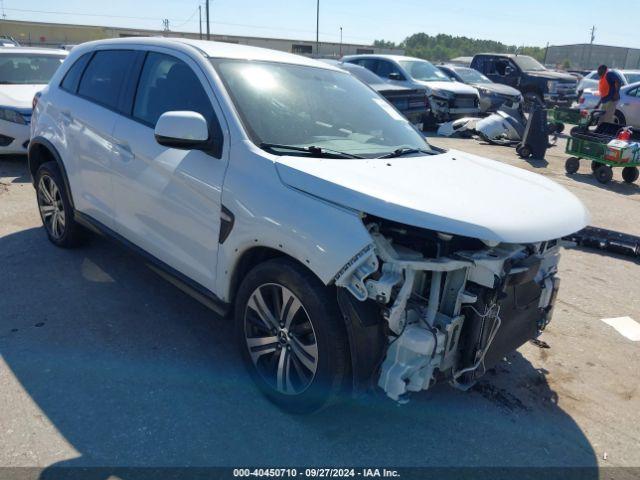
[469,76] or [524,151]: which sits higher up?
[469,76]

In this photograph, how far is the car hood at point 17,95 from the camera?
8137mm

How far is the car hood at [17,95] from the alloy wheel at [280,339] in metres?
6.94

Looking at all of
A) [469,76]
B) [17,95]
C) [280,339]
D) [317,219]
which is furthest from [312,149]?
[469,76]

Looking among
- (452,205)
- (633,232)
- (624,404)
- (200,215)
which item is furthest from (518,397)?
(633,232)

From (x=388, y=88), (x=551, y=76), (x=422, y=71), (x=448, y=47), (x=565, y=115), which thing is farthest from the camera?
(x=448, y=47)

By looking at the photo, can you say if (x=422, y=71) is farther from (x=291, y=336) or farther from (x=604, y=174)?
(x=291, y=336)

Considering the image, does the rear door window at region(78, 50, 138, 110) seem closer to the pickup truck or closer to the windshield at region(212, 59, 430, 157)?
the windshield at region(212, 59, 430, 157)

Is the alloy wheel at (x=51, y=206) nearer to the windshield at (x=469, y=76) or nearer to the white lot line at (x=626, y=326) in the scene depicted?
the white lot line at (x=626, y=326)

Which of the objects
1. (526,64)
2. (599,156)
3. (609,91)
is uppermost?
(526,64)

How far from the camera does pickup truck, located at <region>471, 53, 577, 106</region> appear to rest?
19.0m

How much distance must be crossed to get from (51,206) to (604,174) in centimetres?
892

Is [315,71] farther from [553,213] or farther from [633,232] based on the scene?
[633,232]

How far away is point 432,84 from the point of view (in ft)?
49.2

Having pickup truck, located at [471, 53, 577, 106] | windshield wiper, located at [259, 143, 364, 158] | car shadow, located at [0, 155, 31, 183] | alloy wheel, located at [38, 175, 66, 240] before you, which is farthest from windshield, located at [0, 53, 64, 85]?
pickup truck, located at [471, 53, 577, 106]
